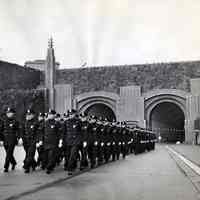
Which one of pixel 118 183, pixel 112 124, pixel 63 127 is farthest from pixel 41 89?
pixel 118 183

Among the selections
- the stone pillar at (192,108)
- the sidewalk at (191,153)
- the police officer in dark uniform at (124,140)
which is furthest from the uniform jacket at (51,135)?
the stone pillar at (192,108)

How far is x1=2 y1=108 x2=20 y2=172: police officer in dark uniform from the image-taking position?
12.5 m

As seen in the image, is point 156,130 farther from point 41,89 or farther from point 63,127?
point 63,127

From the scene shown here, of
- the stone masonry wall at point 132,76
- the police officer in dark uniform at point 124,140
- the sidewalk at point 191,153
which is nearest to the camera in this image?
the sidewalk at point 191,153

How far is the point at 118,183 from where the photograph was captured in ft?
31.7

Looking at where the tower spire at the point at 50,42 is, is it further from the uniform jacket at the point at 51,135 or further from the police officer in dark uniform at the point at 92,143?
the uniform jacket at the point at 51,135

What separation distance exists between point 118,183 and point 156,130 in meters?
39.4

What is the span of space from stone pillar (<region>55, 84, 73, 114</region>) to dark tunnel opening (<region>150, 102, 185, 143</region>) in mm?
8708

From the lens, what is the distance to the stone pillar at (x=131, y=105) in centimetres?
4412

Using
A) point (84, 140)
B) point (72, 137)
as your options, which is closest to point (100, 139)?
point (84, 140)

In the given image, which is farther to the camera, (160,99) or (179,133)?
(179,133)

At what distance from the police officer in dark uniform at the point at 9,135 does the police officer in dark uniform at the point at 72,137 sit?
1426mm

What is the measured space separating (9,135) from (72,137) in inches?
70.4

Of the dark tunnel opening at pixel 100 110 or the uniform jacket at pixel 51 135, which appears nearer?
the uniform jacket at pixel 51 135
